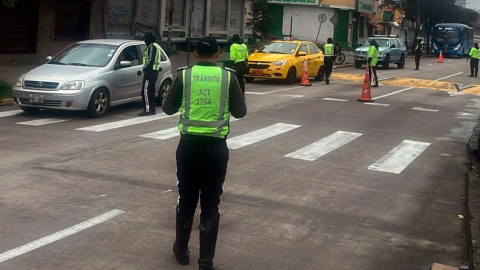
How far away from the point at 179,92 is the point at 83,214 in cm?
231

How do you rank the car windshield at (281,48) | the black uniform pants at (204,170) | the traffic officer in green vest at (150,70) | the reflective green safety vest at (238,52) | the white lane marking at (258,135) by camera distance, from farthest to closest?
the car windshield at (281,48), the reflective green safety vest at (238,52), the traffic officer in green vest at (150,70), the white lane marking at (258,135), the black uniform pants at (204,170)

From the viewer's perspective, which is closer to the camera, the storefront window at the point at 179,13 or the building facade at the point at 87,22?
the building facade at the point at 87,22

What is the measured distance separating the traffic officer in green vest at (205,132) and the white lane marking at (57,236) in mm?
1508

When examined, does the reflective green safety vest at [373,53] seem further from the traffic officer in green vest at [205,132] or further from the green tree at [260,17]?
the traffic officer in green vest at [205,132]

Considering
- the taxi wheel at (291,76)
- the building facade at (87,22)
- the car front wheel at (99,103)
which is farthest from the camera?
the building facade at (87,22)

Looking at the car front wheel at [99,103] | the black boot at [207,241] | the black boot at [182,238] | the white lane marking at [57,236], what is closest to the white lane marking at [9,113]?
the car front wheel at [99,103]

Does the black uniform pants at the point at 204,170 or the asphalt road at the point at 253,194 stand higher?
the black uniform pants at the point at 204,170

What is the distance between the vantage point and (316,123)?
15.3 metres

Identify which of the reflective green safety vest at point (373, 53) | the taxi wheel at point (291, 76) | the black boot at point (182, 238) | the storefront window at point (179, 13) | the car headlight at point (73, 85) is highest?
the storefront window at point (179, 13)

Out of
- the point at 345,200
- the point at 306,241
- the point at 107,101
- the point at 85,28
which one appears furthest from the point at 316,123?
the point at 85,28

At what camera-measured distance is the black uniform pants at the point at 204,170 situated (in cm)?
554

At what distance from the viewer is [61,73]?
14.4m

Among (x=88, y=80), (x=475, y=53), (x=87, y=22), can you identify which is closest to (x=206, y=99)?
(x=88, y=80)

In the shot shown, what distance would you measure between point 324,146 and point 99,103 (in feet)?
16.1
